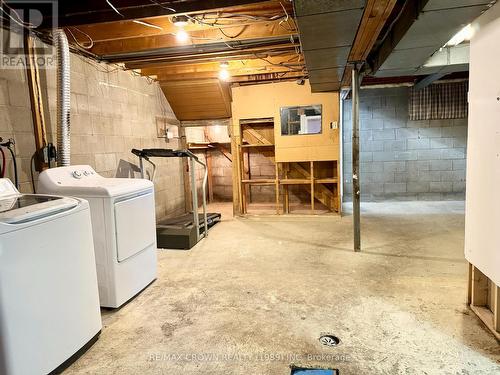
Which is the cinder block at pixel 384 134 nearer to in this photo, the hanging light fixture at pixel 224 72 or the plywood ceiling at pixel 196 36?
the plywood ceiling at pixel 196 36

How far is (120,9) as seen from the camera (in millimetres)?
2461

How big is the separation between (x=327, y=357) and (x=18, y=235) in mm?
1729

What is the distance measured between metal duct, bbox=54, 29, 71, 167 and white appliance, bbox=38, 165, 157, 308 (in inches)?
7.7

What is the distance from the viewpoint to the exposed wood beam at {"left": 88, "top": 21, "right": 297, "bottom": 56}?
309cm

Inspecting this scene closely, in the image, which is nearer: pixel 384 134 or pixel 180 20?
pixel 180 20

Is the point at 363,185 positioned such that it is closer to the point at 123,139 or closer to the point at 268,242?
the point at 268,242

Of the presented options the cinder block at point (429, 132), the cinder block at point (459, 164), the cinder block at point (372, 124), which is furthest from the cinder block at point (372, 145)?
the cinder block at point (459, 164)

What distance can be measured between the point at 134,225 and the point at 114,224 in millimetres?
233

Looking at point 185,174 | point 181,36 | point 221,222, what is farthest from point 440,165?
point 181,36

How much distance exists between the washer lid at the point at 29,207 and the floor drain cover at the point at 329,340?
1.70 meters

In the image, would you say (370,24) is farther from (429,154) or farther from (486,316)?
(429,154)

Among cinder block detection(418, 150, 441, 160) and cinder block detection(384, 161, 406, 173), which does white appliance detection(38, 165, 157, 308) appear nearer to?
cinder block detection(384, 161, 406, 173)

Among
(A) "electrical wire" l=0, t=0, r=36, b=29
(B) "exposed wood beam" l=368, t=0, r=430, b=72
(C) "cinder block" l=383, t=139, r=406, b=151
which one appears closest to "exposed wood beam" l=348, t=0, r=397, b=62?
(B) "exposed wood beam" l=368, t=0, r=430, b=72

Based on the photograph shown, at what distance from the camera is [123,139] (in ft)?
13.4
